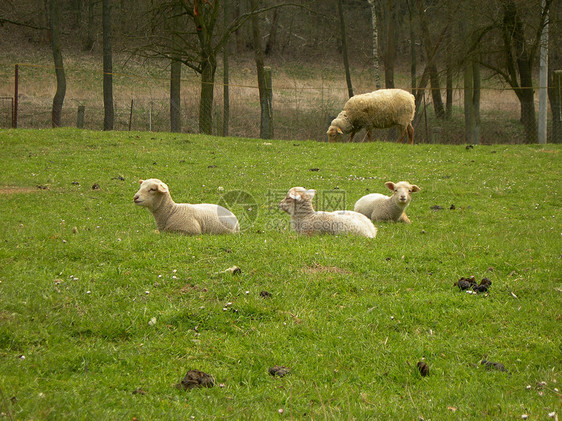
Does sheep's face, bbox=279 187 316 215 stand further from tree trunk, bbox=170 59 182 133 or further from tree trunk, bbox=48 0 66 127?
tree trunk, bbox=48 0 66 127

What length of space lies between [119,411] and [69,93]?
104 ft

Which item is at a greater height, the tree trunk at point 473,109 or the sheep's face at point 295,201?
the tree trunk at point 473,109

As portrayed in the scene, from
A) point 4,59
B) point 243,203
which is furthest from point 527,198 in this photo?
point 4,59

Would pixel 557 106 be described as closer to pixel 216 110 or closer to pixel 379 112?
pixel 379 112

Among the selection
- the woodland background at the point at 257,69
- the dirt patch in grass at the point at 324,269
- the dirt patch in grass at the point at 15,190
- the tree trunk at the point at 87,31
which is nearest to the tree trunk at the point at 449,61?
the woodland background at the point at 257,69

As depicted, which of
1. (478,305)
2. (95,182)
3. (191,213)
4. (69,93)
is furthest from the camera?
(69,93)

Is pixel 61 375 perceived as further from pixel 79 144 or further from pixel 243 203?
pixel 79 144

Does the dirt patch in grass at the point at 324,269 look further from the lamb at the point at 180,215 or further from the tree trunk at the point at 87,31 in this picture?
the tree trunk at the point at 87,31

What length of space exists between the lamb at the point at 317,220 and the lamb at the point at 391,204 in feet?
4.54

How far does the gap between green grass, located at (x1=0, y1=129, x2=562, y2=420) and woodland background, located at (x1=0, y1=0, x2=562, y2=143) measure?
13.8m

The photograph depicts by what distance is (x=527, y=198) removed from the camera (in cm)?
1209

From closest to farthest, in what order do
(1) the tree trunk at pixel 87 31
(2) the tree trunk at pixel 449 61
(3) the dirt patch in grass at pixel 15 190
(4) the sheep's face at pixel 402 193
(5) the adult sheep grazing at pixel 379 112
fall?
(4) the sheep's face at pixel 402 193
(3) the dirt patch in grass at pixel 15 190
(5) the adult sheep grazing at pixel 379 112
(2) the tree trunk at pixel 449 61
(1) the tree trunk at pixel 87 31

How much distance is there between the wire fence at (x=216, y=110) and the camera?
83.6 feet

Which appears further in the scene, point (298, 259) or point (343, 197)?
point (343, 197)
